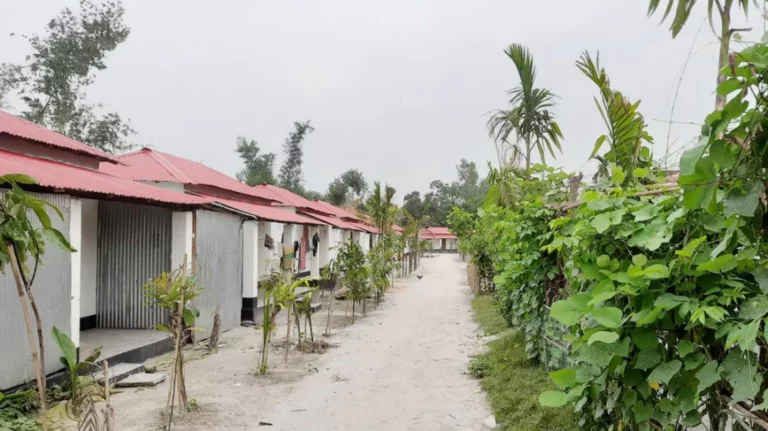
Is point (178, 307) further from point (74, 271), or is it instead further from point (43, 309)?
point (74, 271)

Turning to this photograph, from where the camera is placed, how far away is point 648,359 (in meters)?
2.10

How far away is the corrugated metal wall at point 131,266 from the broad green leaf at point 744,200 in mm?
9461

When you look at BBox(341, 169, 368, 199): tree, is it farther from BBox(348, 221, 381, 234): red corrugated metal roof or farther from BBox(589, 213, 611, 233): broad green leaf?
BBox(589, 213, 611, 233): broad green leaf

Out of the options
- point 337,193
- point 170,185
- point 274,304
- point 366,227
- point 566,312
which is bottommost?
point 274,304

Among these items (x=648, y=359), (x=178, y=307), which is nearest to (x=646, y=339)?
(x=648, y=359)

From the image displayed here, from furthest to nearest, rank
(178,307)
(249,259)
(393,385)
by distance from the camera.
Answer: (249,259) < (393,385) < (178,307)

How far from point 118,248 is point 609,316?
9616mm

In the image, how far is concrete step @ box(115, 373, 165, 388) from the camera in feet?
22.0

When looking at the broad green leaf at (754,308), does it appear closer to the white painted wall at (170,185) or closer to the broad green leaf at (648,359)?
the broad green leaf at (648,359)

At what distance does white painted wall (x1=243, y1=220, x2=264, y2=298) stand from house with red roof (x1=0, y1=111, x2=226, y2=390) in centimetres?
173

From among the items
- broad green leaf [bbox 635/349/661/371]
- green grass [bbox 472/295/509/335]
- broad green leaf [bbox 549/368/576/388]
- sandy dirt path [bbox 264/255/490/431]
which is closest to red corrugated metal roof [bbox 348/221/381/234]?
green grass [bbox 472/295/509/335]

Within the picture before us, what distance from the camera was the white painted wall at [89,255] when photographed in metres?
9.16

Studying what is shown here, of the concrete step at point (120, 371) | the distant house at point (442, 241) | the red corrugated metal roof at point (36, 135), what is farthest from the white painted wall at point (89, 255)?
the distant house at point (442, 241)

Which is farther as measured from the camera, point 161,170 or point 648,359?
point 161,170
